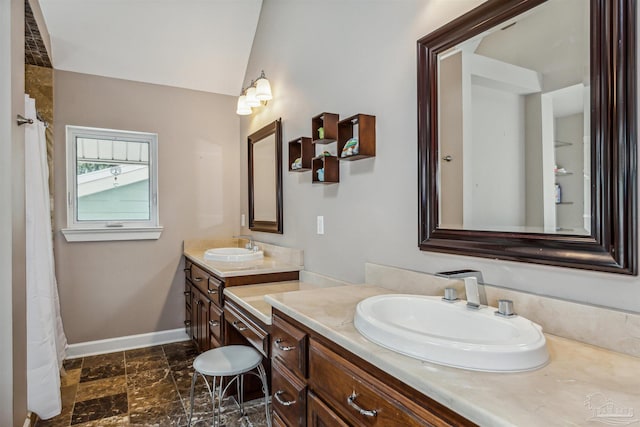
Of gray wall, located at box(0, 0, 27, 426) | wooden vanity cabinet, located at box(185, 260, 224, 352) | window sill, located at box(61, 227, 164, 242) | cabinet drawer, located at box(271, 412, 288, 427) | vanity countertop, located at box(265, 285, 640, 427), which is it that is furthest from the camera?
window sill, located at box(61, 227, 164, 242)

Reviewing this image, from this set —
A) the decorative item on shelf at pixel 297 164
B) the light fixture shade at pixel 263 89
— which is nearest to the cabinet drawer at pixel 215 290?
the decorative item on shelf at pixel 297 164

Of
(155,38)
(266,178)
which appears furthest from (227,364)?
(155,38)

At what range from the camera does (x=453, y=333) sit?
1177 mm

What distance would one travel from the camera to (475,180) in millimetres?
1337

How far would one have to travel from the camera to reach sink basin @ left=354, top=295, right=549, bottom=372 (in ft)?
2.60

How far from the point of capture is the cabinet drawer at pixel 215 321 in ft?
7.55

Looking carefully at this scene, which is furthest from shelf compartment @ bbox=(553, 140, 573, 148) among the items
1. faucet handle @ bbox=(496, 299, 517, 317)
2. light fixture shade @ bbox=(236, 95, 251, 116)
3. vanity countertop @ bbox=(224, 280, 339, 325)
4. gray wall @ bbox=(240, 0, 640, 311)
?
light fixture shade @ bbox=(236, 95, 251, 116)

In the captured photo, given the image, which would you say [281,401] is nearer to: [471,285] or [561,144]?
[471,285]

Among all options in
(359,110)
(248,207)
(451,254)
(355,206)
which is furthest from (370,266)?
(248,207)

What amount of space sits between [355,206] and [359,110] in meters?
0.51

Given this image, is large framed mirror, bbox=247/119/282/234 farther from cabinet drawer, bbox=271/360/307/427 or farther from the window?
cabinet drawer, bbox=271/360/307/427

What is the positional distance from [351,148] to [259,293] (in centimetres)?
96

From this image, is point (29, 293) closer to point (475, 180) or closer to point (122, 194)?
point (122, 194)

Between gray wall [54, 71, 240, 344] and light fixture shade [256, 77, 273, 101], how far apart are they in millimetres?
968
